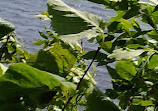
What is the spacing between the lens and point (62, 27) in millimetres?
577

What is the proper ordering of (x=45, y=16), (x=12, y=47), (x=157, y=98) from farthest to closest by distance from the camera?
(x=12, y=47), (x=45, y=16), (x=157, y=98)

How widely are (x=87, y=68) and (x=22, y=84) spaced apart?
17cm

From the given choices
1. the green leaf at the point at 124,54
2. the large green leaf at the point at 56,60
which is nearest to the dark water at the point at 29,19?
the large green leaf at the point at 56,60

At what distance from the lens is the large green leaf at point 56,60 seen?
2.08ft

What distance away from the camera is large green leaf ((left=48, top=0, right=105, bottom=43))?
0.57 metres

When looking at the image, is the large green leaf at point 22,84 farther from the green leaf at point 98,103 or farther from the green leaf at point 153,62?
the green leaf at point 153,62

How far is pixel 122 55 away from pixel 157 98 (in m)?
0.10

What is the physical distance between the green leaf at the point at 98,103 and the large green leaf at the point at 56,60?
0.13 m

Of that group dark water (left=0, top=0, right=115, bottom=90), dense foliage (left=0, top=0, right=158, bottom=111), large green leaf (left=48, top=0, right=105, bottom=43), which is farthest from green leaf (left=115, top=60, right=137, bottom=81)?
dark water (left=0, top=0, right=115, bottom=90)

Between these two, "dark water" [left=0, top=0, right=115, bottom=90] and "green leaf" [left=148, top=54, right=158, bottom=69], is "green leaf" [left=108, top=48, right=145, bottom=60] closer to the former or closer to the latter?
"green leaf" [left=148, top=54, right=158, bottom=69]

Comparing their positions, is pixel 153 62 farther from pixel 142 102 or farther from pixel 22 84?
pixel 22 84

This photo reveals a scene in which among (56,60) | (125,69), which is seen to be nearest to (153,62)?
(125,69)

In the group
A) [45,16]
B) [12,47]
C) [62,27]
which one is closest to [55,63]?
[62,27]

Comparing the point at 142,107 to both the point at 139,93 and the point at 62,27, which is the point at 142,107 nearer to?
the point at 139,93
